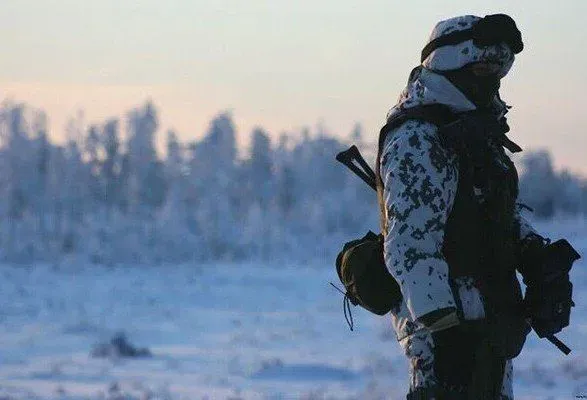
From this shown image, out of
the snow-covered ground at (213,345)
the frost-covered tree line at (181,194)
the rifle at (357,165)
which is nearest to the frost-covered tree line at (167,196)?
the frost-covered tree line at (181,194)

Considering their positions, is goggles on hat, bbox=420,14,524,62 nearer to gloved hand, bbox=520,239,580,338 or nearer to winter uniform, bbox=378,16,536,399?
winter uniform, bbox=378,16,536,399

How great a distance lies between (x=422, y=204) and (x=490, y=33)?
567mm

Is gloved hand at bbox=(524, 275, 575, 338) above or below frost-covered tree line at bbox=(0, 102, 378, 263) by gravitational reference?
below

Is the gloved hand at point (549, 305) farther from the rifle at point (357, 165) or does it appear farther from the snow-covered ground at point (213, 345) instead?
the snow-covered ground at point (213, 345)

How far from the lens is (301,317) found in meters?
22.0

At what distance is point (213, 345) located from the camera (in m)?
16.4

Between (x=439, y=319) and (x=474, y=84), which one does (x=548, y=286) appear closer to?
(x=439, y=319)

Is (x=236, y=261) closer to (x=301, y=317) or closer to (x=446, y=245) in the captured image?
(x=301, y=317)

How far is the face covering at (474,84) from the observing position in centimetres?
370

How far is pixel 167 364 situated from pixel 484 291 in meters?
10.1

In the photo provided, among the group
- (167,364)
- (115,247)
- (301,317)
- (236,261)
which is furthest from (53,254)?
(167,364)

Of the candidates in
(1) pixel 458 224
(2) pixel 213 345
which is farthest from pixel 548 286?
(2) pixel 213 345

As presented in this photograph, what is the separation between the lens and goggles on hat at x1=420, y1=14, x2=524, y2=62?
3658 millimetres

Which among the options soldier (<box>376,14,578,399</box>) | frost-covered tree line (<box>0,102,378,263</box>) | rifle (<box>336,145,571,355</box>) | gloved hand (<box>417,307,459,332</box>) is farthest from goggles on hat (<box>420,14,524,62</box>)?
frost-covered tree line (<box>0,102,378,263</box>)
